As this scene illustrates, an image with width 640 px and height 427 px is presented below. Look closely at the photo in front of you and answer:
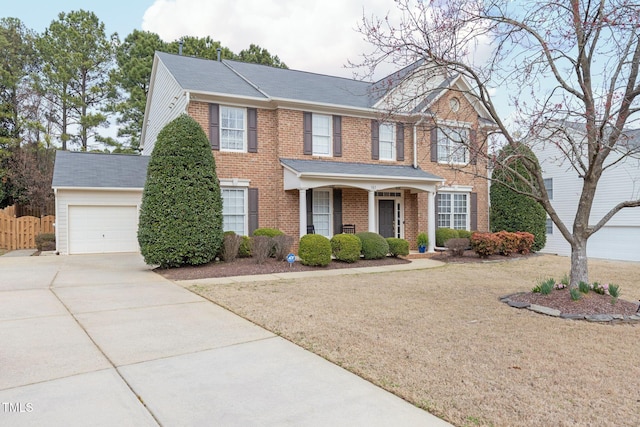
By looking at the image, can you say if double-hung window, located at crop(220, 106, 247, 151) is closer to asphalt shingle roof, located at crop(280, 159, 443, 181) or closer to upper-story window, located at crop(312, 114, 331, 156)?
asphalt shingle roof, located at crop(280, 159, 443, 181)

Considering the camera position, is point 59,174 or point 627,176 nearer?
point 59,174

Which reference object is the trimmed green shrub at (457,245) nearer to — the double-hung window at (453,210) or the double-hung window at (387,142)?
the double-hung window at (453,210)

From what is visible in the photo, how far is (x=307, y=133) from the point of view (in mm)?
14336

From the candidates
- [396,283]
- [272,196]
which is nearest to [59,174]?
[272,196]

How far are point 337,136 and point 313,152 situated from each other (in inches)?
43.2

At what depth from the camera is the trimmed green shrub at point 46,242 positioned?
53.7ft

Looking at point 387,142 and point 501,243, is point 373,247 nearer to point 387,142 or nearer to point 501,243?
point 501,243

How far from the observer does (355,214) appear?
49.6 ft

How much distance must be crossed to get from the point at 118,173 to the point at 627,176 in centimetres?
2070

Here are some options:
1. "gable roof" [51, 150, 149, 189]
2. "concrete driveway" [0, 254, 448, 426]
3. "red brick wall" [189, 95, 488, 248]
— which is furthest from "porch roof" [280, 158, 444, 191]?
"concrete driveway" [0, 254, 448, 426]

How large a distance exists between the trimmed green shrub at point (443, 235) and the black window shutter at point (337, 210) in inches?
166

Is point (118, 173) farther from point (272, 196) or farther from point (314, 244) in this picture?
point (314, 244)

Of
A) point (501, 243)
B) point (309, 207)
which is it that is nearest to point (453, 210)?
point (501, 243)

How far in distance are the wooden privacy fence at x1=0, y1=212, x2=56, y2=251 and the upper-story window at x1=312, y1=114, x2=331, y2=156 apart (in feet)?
43.1
